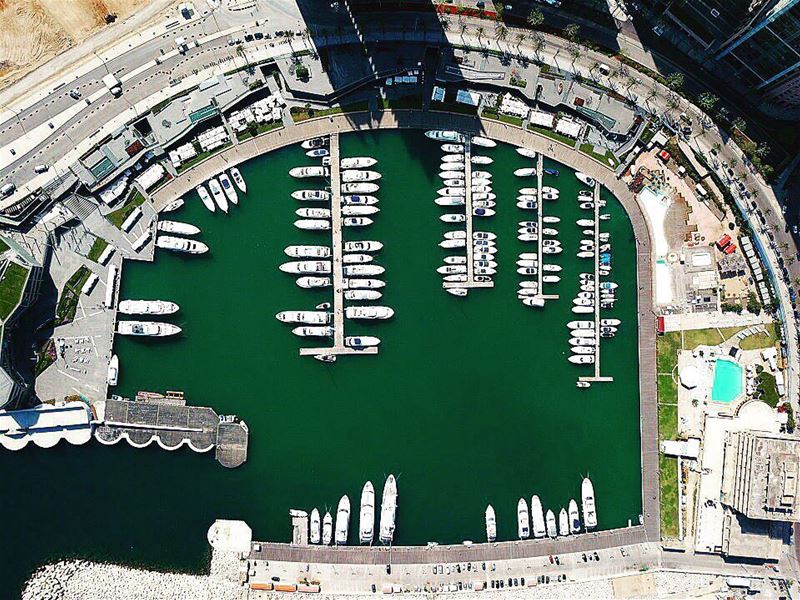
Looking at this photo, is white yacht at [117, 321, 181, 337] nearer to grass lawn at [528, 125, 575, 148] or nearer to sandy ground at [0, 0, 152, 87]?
sandy ground at [0, 0, 152, 87]

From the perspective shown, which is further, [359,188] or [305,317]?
[359,188]

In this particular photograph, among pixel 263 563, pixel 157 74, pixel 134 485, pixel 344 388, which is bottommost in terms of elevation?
pixel 263 563

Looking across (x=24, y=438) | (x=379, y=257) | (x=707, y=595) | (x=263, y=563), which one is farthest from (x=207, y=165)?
(x=707, y=595)

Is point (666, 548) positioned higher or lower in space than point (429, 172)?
lower

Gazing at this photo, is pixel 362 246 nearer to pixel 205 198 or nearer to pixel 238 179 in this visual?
pixel 238 179

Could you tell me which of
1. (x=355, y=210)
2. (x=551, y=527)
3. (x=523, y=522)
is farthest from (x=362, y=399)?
(x=551, y=527)

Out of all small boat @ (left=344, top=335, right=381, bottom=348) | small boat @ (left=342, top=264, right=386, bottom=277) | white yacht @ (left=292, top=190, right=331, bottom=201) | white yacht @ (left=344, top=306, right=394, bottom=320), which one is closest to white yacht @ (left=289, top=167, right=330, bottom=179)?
white yacht @ (left=292, top=190, right=331, bottom=201)

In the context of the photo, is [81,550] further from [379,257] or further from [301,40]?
[301,40]
